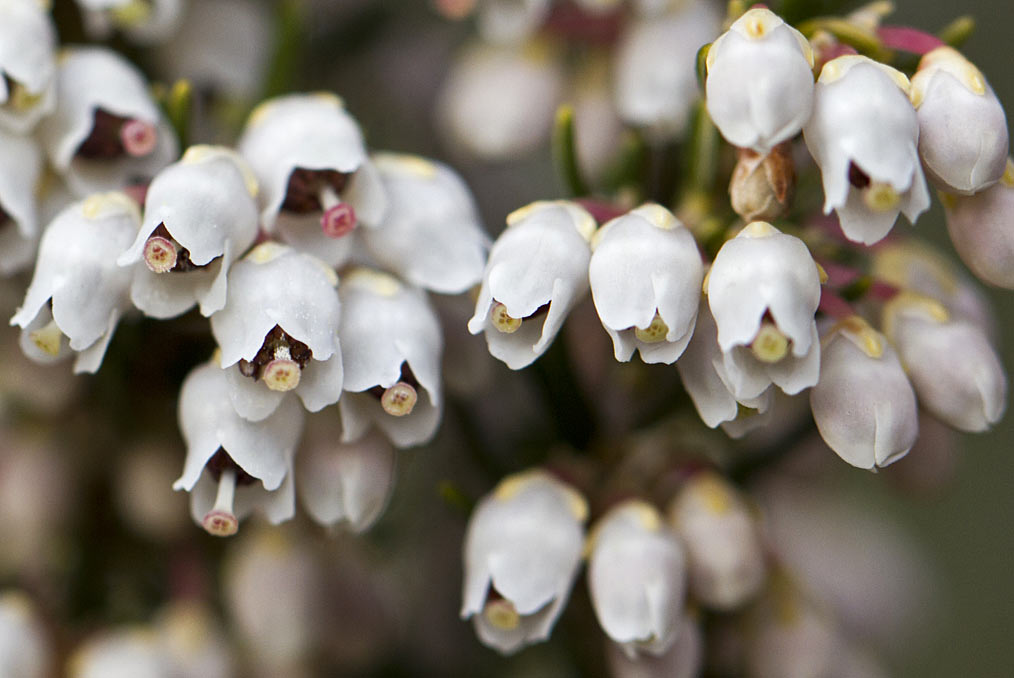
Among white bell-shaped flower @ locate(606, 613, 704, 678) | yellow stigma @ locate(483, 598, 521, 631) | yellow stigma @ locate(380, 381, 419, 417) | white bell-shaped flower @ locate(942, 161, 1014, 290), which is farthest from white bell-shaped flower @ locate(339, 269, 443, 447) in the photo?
white bell-shaped flower @ locate(942, 161, 1014, 290)

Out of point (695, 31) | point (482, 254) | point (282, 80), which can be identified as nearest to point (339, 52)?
point (282, 80)

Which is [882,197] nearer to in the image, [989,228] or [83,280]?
[989,228]

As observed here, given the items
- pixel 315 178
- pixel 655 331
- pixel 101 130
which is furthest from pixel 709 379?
pixel 101 130

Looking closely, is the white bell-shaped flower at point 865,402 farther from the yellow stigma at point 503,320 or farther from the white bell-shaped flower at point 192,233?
the white bell-shaped flower at point 192,233

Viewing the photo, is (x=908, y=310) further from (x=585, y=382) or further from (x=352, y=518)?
(x=352, y=518)

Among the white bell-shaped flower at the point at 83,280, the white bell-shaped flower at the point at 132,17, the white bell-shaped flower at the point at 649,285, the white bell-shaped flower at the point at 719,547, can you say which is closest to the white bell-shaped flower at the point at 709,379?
the white bell-shaped flower at the point at 649,285

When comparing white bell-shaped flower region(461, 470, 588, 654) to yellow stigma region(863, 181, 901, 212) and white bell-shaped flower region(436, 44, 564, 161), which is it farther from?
white bell-shaped flower region(436, 44, 564, 161)
